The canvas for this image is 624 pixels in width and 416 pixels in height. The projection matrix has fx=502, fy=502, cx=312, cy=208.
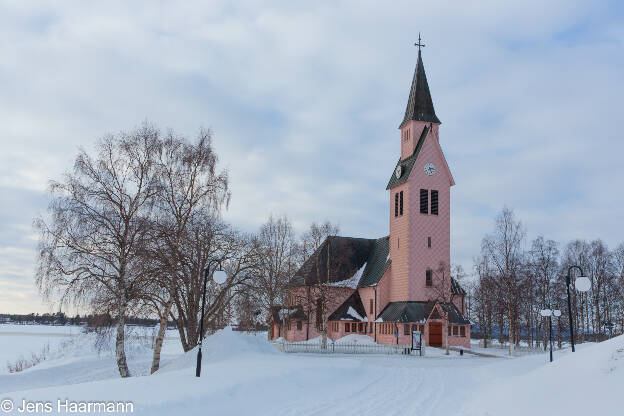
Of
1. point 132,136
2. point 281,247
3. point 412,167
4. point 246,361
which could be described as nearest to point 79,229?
point 132,136

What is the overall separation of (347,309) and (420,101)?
22494mm

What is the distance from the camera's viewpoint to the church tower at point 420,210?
4675 cm

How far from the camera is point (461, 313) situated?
47594 millimetres

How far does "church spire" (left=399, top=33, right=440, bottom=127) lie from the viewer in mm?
50031

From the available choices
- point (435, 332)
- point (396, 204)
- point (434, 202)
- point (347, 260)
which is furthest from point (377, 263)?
point (435, 332)

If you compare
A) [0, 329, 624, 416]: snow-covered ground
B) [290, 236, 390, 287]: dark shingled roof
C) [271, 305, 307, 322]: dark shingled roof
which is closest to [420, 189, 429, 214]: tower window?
[290, 236, 390, 287]: dark shingled roof

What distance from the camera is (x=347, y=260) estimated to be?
5609cm

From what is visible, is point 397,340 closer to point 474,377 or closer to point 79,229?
point 474,377

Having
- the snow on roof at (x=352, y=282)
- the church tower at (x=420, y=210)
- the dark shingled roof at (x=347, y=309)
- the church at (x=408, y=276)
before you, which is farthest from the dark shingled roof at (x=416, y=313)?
the snow on roof at (x=352, y=282)

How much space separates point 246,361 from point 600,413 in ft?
46.1

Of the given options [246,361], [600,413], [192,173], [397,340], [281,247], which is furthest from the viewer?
[281,247]

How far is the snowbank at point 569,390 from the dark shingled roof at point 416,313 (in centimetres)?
2921

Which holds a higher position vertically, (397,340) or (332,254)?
(332,254)

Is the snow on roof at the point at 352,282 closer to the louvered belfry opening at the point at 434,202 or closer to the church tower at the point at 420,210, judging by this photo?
the church tower at the point at 420,210
